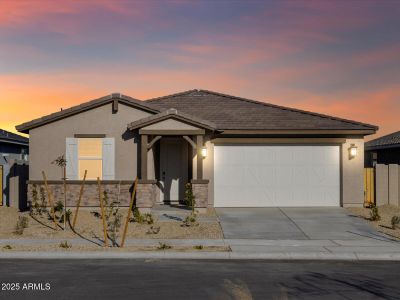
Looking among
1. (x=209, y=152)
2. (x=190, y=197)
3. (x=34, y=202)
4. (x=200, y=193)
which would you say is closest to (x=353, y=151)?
(x=209, y=152)

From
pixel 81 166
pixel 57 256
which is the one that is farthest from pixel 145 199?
pixel 57 256

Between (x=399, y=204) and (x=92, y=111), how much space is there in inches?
507

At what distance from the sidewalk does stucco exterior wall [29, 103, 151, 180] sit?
5907 mm

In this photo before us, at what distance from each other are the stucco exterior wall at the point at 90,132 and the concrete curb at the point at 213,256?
25.1 ft

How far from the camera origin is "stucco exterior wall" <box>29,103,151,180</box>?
2052 centimetres

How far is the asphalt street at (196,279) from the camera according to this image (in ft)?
29.8

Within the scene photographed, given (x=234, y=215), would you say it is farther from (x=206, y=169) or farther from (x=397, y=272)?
(x=397, y=272)

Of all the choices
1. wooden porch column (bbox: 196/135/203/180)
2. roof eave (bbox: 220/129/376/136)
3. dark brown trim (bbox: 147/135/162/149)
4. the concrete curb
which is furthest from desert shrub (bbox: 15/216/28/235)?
roof eave (bbox: 220/129/376/136)

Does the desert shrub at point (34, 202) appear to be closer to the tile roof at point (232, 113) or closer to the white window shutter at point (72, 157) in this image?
the white window shutter at point (72, 157)

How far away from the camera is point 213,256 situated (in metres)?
12.8

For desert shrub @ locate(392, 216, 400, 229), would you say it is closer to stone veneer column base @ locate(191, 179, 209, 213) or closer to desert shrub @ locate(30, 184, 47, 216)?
stone veneer column base @ locate(191, 179, 209, 213)

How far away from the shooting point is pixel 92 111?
2075 cm

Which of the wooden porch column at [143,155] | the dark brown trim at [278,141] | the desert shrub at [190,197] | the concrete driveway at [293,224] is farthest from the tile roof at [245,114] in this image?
the concrete driveway at [293,224]

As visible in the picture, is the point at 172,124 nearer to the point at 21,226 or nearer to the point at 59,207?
the point at 59,207
